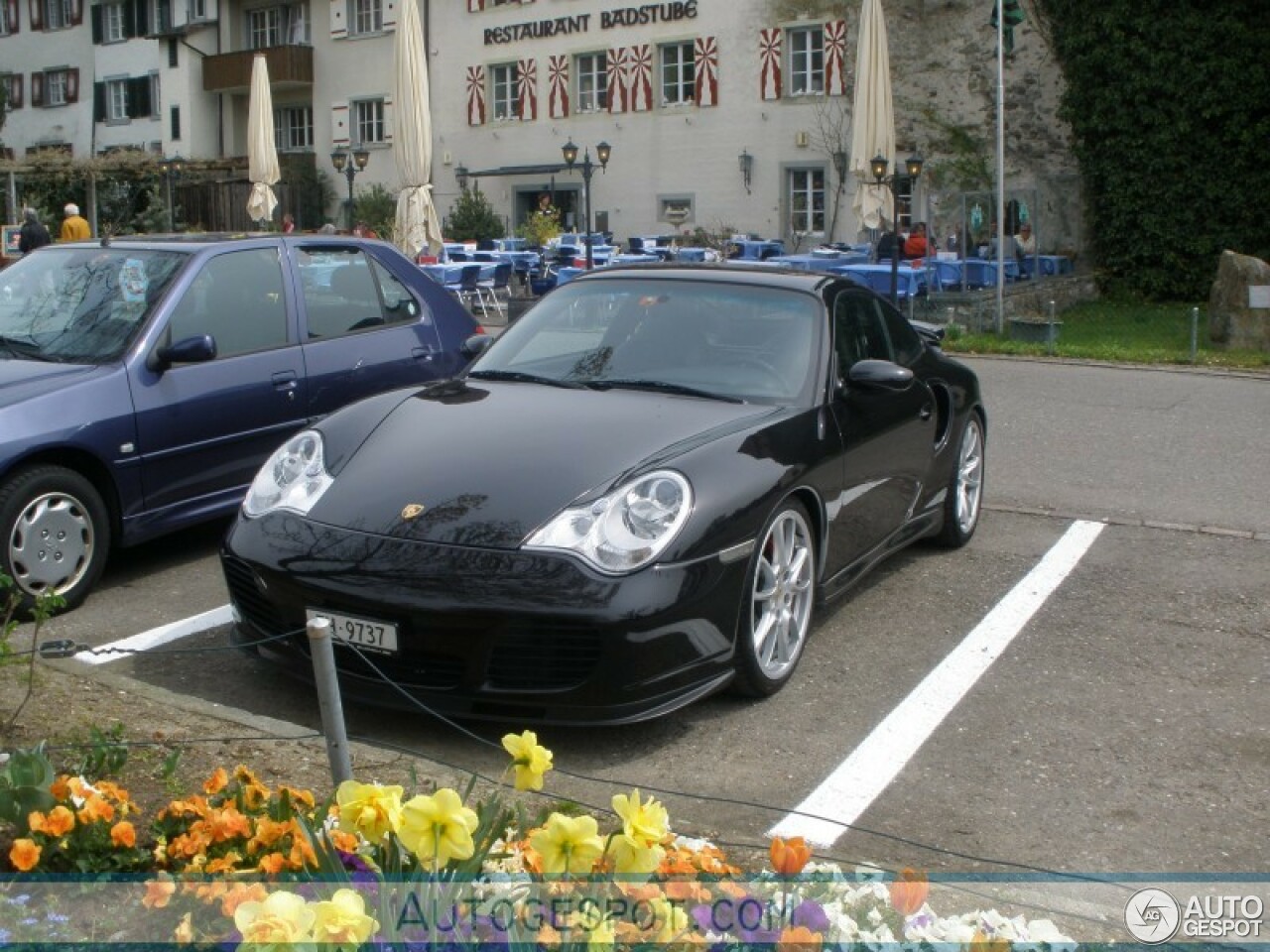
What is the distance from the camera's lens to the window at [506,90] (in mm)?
36688

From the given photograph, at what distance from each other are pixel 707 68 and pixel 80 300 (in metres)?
27.5

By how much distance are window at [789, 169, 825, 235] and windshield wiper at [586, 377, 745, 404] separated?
26.9m

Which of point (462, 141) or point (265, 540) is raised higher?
point (462, 141)

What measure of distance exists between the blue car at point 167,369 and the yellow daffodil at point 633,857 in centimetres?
383

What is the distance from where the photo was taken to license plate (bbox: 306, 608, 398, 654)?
459 centimetres

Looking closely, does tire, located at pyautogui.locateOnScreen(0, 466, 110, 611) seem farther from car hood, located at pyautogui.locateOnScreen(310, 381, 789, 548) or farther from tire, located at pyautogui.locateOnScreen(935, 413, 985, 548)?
tire, located at pyautogui.locateOnScreen(935, 413, 985, 548)

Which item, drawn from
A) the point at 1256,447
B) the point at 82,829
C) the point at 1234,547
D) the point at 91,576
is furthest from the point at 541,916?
the point at 1256,447

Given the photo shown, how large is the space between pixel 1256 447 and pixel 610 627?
7816mm

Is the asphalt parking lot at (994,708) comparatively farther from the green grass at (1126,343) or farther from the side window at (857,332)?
the green grass at (1126,343)

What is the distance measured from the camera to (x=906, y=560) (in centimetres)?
737

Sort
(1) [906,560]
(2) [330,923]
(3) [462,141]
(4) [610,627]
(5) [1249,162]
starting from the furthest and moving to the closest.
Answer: (3) [462,141] < (5) [1249,162] < (1) [906,560] < (4) [610,627] < (2) [330,923]

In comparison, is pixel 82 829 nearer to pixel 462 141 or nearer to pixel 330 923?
pixel 330 923

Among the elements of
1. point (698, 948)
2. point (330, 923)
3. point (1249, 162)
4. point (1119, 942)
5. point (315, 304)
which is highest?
point (1249, 162)

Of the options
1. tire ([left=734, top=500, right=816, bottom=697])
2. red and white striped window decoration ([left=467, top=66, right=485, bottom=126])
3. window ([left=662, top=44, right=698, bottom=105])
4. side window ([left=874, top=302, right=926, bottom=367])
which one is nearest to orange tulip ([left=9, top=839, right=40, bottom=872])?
tire ([left=734, top=500, right=816, bottom=697])
